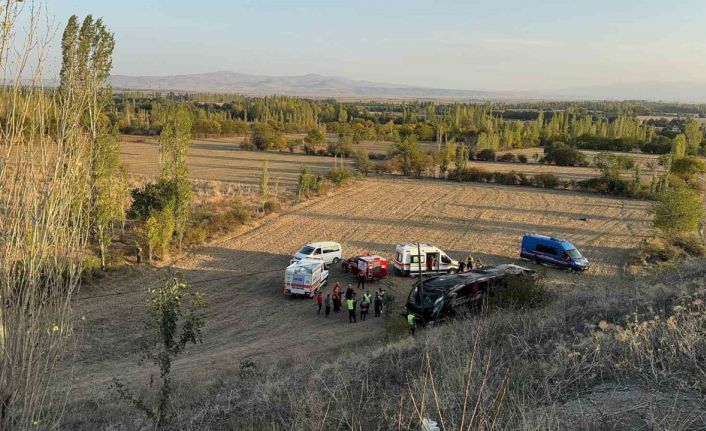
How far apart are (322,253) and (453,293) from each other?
810 cm

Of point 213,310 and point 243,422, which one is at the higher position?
point 243,422

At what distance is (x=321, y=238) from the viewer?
2445 centimetres

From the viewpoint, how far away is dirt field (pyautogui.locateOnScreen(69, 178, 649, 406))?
12188mm

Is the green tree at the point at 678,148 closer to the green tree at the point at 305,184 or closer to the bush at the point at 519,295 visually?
the green tree at the point at 305,184

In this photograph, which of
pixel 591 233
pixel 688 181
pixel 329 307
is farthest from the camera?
pixel 688 181

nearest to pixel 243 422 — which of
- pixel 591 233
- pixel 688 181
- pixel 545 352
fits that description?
pixel 545 352

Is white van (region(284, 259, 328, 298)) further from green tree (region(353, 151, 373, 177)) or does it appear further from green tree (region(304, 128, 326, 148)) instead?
green tree (region(304, 128, 326, 148))

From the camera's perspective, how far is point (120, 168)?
2342 centimetres

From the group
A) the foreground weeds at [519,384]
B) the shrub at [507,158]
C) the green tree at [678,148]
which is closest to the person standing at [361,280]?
the foreground weeds at [519,384]

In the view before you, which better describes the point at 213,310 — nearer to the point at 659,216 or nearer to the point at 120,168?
the point at 120,168

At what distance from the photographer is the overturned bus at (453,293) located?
1273 cm

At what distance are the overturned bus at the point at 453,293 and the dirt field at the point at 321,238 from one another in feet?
4.55

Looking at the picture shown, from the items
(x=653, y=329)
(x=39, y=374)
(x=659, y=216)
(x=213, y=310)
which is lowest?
(x=213, y=310)

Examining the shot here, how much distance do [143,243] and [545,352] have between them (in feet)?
58.9
